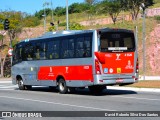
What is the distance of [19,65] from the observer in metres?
28.2

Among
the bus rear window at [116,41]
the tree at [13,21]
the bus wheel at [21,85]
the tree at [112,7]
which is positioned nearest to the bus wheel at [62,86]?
the bus rear window at [116,41]

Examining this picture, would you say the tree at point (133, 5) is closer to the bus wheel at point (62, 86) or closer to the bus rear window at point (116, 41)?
the bus wheel at point (62, 86)

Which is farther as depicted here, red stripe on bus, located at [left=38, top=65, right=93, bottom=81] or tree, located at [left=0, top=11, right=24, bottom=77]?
tree, located at [left=0, top=11, right=24, bottom=77]

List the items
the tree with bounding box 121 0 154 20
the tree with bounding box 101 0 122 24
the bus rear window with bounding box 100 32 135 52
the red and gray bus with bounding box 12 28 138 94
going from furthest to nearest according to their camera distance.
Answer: the tree with bounding box 101 0 122 24 → the tree with bounding box 121 0 154 20 → the bus rear window with bounding box 100 32 135 52 → the red and gray bus with bounding box 12 28 138 94

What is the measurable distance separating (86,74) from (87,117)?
835 cm

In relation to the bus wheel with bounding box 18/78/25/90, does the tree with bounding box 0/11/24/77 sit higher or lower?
higher

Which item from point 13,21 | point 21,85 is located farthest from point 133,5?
point 21,85

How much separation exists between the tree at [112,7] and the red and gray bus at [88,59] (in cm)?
4220

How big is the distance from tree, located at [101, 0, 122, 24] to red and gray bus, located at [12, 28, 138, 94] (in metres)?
42.2

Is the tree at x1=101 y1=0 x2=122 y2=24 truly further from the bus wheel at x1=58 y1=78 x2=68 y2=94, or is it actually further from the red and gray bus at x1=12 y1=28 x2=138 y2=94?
the bus wheel at x1=58 y1=78 x2=68 y2=94

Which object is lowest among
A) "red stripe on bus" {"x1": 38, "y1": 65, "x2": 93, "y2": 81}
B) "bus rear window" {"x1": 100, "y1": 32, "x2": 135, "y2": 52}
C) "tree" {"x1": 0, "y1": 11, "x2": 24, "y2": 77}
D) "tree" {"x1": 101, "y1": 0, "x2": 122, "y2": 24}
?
"red stripe on bus" {"x1": 38, "y1": 65, "x2": 93, "y2": 81}

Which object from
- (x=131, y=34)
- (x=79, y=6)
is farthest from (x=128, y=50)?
(x=79, y=6)

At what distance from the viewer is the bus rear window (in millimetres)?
21047

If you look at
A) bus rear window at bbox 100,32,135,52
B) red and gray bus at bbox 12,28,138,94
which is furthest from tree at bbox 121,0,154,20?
bus rear window at bbox 100,32,135,52
